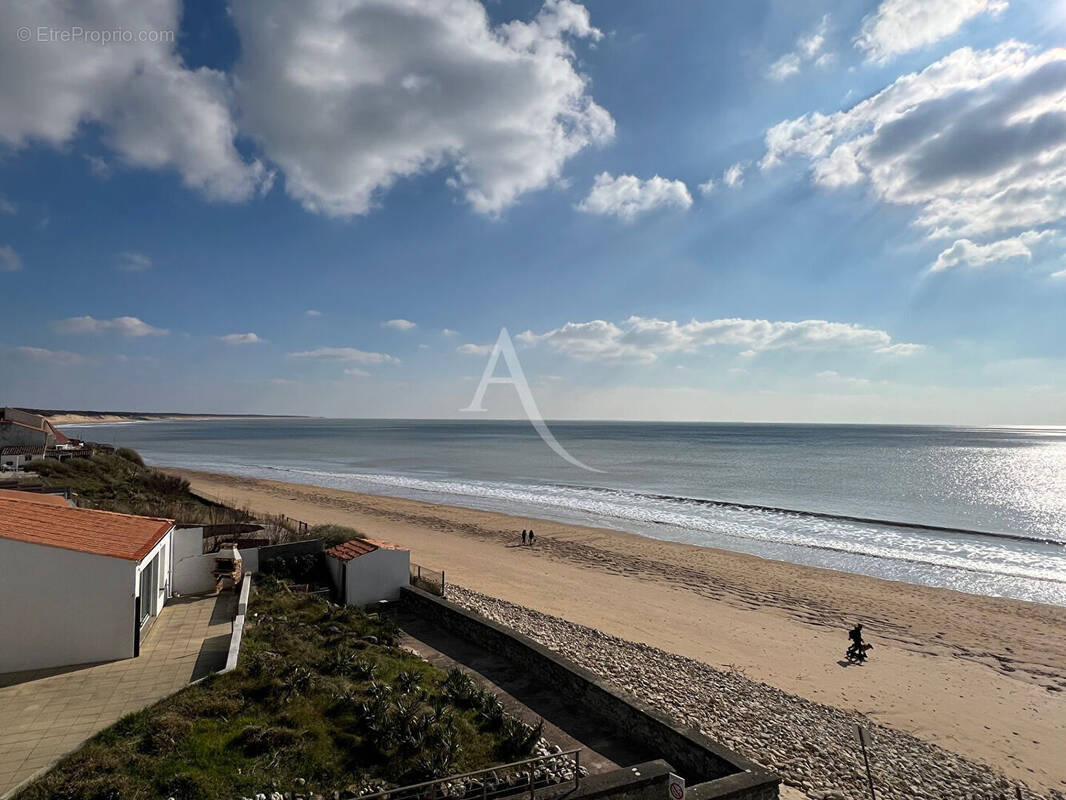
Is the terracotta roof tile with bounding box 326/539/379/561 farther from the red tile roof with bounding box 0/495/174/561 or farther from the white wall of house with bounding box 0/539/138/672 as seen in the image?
the white wall of house with bounding box 0/539/138/672

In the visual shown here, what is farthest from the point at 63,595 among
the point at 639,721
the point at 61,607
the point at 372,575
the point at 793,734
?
the point at 793,734

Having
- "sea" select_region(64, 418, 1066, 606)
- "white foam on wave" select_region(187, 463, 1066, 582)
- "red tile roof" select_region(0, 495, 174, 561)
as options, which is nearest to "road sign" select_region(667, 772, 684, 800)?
"red tile roof" select_region(0, 495, 174, 561)

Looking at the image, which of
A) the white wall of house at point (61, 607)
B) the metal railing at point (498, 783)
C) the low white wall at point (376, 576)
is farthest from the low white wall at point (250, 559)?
the metal railing at point (498, 783)

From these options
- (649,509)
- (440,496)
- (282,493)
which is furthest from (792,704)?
(282,493)

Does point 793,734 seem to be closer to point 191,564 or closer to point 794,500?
point 191,564

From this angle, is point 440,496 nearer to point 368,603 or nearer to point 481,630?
point 368,603

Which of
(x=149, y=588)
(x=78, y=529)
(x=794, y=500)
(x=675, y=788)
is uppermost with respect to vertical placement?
(x=78, y=529)
